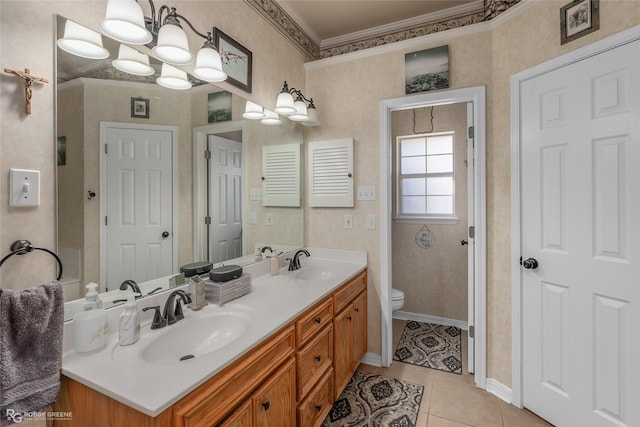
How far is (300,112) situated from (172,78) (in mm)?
973

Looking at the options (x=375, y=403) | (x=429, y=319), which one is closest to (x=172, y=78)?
(x=375, y=403)

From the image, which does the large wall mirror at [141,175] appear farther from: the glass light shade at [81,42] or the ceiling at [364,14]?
the ceiling at [364,14]

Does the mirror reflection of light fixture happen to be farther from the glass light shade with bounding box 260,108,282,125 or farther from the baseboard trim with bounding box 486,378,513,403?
the baseboard trim with bounding box 486,378,513,403

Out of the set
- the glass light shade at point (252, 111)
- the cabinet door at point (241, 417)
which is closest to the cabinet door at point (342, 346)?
the cabinet door at point (241, 417)

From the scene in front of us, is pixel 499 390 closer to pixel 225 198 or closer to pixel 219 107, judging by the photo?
pixel 225 198

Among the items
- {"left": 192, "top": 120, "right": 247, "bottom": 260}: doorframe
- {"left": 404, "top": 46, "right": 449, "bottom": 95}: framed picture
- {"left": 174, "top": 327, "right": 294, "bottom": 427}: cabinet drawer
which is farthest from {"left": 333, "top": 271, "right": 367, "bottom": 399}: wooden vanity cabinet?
{"left": 404, "top": 46, "right": 449, "bottom": 95}: framed picture

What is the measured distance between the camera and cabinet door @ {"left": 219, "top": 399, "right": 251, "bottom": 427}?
100 centimetres

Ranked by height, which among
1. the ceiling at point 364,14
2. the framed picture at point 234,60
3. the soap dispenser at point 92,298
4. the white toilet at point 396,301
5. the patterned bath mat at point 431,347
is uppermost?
the ceiling at point 364,14

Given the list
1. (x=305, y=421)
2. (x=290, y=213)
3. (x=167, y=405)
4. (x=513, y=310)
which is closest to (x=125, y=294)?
(x=167, y=405)

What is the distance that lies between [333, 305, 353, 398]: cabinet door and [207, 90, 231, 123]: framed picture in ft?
4.53

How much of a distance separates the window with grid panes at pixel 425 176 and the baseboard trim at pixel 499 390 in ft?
5.20

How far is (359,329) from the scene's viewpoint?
7.42 feet

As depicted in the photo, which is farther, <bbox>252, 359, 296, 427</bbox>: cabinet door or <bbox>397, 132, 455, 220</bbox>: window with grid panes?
<bbox>397, 132, 455, 220</bbox>: window with grid panes

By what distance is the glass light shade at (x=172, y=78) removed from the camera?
1.40 m
